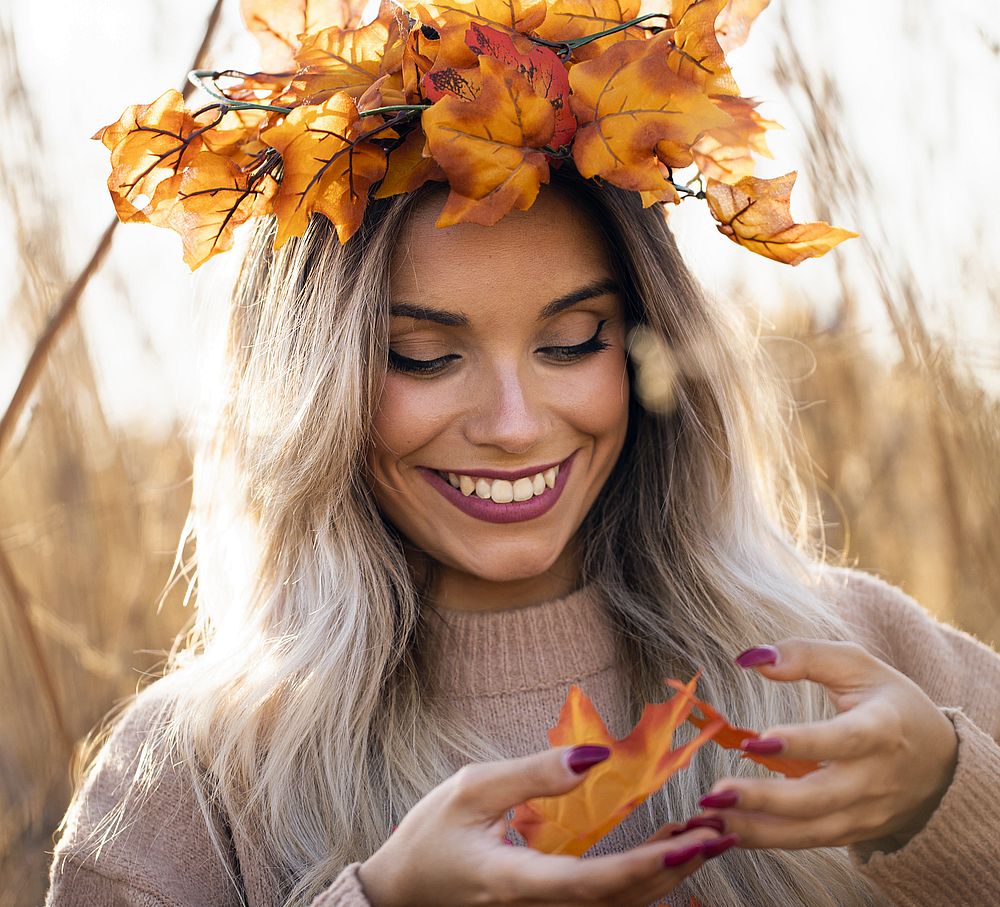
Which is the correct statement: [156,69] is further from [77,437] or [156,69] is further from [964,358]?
[964,358]

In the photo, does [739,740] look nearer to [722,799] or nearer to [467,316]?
[722,799]

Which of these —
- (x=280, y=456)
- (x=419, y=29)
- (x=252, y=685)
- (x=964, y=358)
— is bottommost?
(x=252, y=685)

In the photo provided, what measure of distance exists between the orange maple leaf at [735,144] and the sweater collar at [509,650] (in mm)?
732

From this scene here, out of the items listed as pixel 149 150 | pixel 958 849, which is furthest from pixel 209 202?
pixel 958 849

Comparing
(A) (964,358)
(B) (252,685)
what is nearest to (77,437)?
(B) (252,685)

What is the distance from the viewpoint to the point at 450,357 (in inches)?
60.3

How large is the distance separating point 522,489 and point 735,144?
0.56 metres

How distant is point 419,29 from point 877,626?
1.28 metres

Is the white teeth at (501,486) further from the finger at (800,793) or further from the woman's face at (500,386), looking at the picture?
the finger at (800,793)

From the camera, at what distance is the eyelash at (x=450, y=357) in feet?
5.05

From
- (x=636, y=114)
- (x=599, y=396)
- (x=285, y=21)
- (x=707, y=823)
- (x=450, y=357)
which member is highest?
(x=285, y=21)

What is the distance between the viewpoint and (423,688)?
5.60ft

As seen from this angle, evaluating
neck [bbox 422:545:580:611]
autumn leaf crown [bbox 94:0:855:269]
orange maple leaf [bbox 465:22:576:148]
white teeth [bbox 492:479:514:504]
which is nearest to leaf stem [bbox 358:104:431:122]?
autumn leaf crown [bbox 94:0:855:269]

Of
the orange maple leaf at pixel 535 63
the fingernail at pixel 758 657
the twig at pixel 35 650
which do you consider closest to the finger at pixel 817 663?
the fingernail at pixel 758 657
